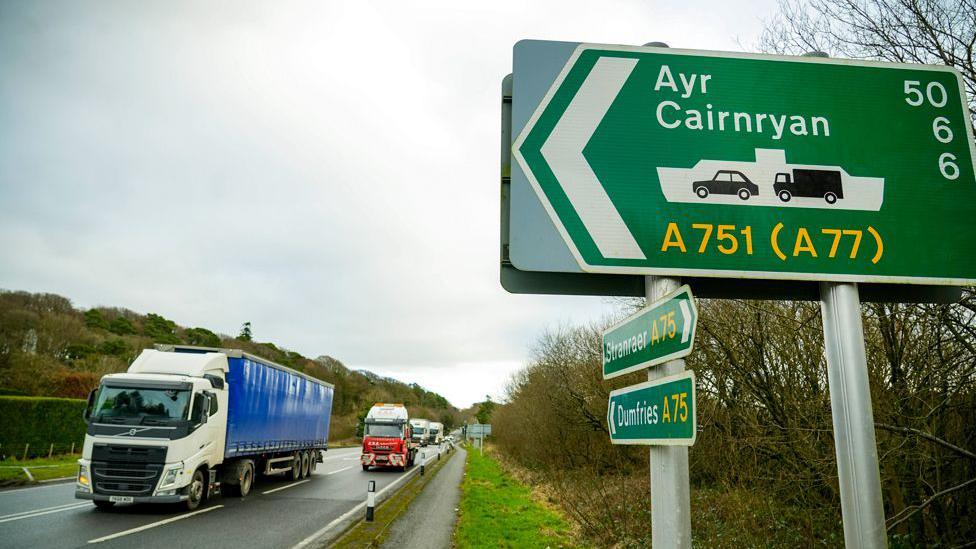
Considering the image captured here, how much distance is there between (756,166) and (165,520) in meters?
12.7

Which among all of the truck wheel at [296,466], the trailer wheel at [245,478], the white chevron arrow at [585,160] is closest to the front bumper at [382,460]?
the truck wheel at [296,466]

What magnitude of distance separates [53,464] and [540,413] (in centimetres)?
2014

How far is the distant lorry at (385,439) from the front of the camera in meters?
25.8

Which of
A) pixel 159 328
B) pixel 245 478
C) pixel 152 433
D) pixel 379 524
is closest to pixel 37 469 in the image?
pixel 245 478

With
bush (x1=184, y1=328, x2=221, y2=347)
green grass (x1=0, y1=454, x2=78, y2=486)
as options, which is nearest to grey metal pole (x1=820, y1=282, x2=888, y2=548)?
green grass (x1=0, y1=454, x2=78, y2=486)

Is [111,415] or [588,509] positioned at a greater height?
[111,415]

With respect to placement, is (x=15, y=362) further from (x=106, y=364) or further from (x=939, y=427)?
(x=939, y=427)

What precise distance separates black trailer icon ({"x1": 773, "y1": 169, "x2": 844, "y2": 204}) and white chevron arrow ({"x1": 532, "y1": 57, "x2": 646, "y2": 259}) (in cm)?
69

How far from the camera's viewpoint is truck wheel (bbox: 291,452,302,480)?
20.4m

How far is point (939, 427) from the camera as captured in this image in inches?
251

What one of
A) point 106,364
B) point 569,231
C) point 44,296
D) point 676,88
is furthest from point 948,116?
point 44,296

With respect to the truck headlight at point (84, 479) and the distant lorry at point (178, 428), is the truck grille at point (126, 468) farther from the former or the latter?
the truck headlight at point (84, 479)

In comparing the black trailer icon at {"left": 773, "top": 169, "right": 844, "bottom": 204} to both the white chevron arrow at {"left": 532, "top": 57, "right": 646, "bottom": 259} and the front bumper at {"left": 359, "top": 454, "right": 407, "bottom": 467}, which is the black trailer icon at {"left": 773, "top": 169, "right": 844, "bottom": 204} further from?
the front bumper at {"left": 359, "top": 454, "right": 407, "bottom": 467}

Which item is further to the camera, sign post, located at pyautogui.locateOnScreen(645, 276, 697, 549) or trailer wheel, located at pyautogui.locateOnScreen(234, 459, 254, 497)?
trailer wheel, located at pyautogui.locateOnScreen(234, 459, 254, 497)
